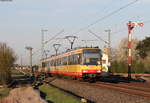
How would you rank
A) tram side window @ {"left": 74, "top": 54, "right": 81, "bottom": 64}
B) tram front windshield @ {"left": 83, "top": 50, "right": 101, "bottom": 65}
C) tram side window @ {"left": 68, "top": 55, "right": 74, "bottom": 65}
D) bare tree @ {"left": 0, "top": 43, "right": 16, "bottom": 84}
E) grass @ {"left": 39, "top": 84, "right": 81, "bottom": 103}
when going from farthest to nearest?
bare tree @ {"left": 0, "top": 43, "right": 16, "bottom": 84}, tram side window @ {"left": 68, "top": 55, "right": 74, "bottom": 65}, tram side window @ {"left": 74, "top": 54, "right": 81, "bottom": 64}, tram front windshield @ {"left": 83, "top": 50, "right": 101, "bottom": 65}, grass @ {"left": 39, "top": 84, "right": 81, "bottom": 103}

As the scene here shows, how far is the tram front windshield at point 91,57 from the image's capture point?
25422mm

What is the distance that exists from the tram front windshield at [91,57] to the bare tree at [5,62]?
12400 millimetres

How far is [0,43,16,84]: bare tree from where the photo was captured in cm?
3381

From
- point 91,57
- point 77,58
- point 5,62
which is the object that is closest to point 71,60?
point 77,58

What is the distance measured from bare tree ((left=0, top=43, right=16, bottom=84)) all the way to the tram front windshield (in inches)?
488

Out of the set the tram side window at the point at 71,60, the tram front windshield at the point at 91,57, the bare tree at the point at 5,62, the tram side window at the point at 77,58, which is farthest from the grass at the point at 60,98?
the bare tree at the point at 5,62

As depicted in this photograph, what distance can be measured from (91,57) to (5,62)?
12.9m

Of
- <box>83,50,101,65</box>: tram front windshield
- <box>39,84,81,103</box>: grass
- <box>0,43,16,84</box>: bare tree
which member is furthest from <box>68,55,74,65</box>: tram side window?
<box>39,84,81,103</box>: grass

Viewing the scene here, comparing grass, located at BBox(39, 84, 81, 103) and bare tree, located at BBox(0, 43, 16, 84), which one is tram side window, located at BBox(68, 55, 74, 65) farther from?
grass, located at BBox(39, 84, 81, 103)

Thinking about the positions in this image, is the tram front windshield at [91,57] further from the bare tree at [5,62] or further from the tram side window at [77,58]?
the bare tree at [5,62]

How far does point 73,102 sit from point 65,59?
19.4 meters

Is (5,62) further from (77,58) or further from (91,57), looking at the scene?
(91,57)

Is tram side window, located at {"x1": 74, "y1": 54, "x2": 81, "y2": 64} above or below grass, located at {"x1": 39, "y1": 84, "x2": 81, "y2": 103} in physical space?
above

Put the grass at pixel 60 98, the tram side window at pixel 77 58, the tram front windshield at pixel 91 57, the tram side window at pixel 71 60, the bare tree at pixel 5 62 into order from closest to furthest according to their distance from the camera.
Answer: the grass at pixel 60 98, the tram front windshield at pixel 91 57, the tram side window at pixel 77 58, the tram side window at pixel 71 60, the bare tree at pixel 5 62
